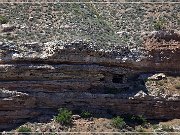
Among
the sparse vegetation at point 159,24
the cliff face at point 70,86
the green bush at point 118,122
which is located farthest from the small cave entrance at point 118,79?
the sparse vegetation at point 159,24

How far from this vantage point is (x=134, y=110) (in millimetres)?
35000

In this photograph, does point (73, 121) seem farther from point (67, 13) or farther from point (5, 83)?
point (67, 13)

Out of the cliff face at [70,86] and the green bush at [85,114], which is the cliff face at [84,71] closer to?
the cliff face at [70,86]

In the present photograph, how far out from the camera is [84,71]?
34.3 metres

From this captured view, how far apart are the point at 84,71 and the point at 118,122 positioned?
12.2 ft

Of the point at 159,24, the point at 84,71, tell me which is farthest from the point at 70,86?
the point at 159,24

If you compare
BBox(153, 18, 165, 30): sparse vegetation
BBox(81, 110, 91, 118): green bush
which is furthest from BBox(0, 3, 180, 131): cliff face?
BBox(153, 18, 165, 30): sparse vegetation

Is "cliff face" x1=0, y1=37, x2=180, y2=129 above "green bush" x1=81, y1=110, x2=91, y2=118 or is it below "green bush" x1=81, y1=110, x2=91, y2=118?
above

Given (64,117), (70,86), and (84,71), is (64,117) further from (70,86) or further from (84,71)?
(84,71)

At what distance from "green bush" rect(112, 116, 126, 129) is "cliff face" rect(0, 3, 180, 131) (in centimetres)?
112

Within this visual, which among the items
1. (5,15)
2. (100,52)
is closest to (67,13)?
(5,15)

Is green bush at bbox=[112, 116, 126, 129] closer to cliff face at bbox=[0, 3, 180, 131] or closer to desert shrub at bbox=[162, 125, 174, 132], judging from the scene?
cliff face at bbox=[0, 3, 180, 131]

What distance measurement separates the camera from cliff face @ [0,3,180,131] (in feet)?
110

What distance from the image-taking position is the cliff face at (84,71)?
3362 centimetres
